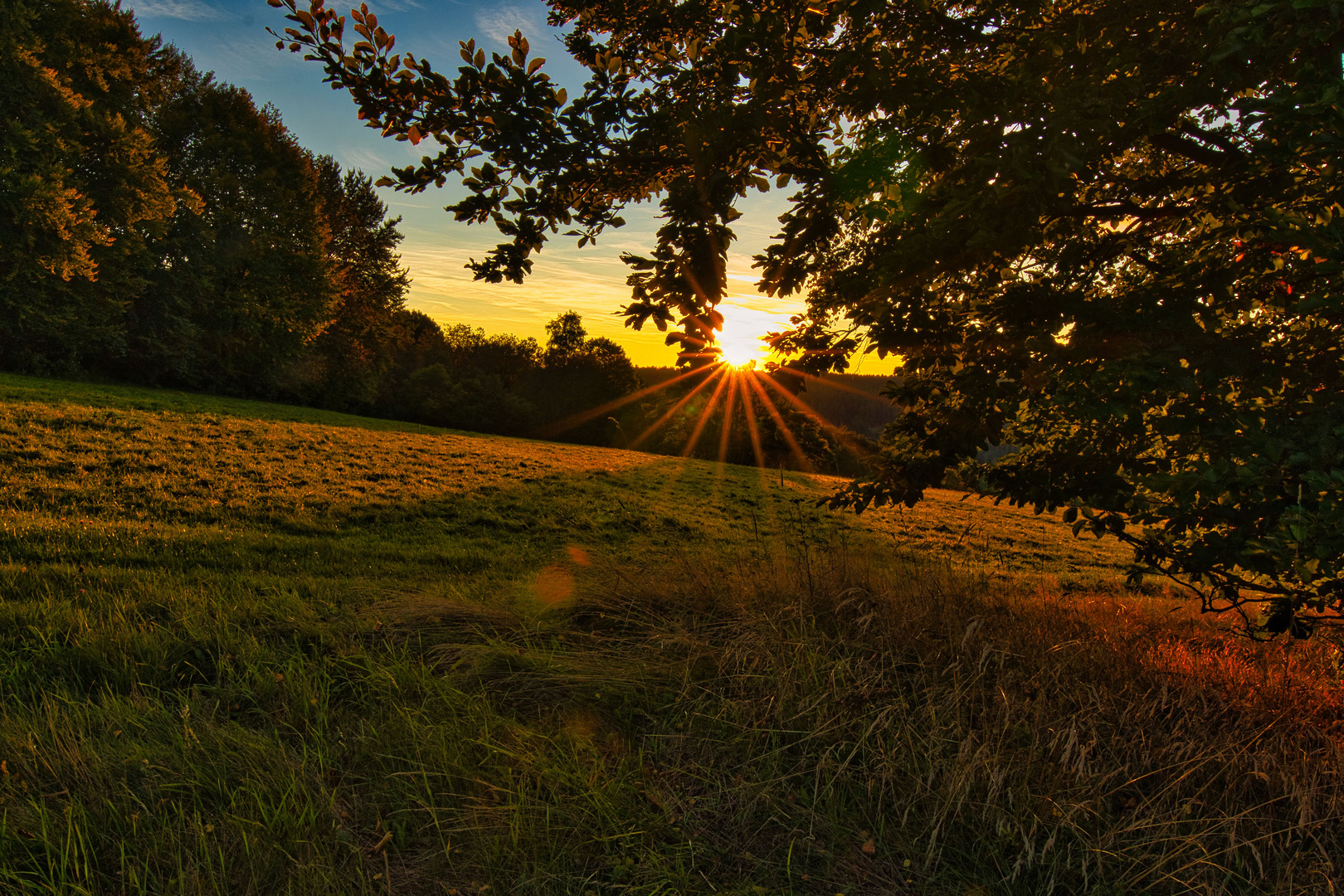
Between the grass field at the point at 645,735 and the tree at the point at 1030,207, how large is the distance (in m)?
0.87

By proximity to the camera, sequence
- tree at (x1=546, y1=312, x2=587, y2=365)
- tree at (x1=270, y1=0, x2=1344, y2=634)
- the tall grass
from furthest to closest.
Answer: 1. tree at (x1=546, y1=312, x2=587, y2=365)
2. tree at (x1=270, y1=0, x2=1344, y2=634)
3. the tall grass

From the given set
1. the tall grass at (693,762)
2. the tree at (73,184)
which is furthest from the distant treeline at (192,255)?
the tall grass at (693,762)

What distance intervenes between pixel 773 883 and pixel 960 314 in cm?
403

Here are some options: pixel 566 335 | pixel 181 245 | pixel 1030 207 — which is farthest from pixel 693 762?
pixel 566 335

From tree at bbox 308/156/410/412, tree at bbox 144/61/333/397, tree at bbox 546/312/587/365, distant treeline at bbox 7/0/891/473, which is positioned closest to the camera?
distant treeline at bbox 7/0/891/473

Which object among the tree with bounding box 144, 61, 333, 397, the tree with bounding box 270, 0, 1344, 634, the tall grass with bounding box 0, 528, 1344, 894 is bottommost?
the tall grass with bounding box 0, 528, 1344, 894

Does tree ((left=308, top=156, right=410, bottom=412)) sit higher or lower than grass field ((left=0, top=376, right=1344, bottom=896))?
higher

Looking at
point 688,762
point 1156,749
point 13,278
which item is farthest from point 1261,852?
point 13,278

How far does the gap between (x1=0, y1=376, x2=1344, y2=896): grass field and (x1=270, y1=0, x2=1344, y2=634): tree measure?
866 mm

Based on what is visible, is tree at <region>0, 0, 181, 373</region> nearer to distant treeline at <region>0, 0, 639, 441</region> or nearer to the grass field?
distant treeline at <region>0, 0, 639, 441</region>

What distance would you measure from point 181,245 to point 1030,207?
39827 millimetres

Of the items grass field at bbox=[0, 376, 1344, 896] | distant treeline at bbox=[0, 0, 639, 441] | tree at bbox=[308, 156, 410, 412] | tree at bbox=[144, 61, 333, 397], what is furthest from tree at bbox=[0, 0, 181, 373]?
grass field at bbox=[0, 376, 1344, 896]

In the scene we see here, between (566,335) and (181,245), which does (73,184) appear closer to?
(181,245)

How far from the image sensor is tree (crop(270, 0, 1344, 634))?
2973mm
